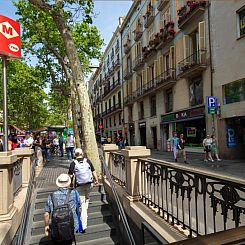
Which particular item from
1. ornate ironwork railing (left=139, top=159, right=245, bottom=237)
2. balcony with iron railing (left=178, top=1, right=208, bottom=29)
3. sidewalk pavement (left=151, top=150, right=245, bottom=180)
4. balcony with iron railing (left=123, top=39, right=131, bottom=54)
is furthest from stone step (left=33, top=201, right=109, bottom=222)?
balcony with iron railing (left=123, top=39, right=131, bottom=54)

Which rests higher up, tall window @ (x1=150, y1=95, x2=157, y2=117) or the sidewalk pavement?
tall window @ (x1=150, y1=95, x2=157, y2=117)

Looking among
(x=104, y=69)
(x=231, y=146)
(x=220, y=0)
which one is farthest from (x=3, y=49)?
(x=104, y=69)

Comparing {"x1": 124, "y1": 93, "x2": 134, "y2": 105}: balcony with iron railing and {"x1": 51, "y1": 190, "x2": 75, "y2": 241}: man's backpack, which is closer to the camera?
{"x1": 51, "y1": 190, "x2": 75, "y2": 241}: man's backpack

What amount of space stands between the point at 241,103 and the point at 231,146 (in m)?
2.82

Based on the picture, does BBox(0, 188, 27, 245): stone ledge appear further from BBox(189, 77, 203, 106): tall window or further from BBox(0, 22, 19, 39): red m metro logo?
BBox(189, 77, 203, 106): tall window

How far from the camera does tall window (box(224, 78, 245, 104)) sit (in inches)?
567

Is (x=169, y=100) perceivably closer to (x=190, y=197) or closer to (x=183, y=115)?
(x=183, y=115)

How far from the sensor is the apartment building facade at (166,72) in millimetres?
18375

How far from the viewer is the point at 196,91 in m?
19.4

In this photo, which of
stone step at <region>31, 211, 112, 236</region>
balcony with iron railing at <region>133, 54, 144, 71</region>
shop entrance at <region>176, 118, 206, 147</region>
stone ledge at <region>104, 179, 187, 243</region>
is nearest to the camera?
stone ledge at <region>104, 179, 187, 243</region>

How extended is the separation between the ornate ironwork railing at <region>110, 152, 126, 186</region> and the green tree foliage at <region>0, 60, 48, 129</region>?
1673cm

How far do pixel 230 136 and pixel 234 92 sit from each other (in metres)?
2.72

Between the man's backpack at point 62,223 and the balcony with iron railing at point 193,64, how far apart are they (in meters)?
15.7

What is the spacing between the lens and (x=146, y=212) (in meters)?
4.73
